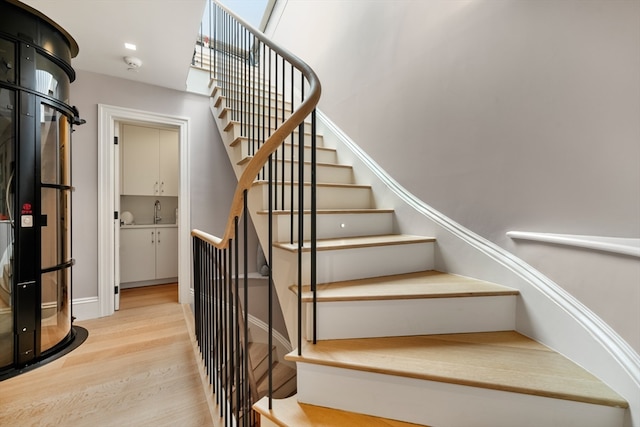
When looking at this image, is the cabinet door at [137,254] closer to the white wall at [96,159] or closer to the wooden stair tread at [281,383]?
the white wall at [96,159]

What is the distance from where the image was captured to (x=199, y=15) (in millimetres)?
2123

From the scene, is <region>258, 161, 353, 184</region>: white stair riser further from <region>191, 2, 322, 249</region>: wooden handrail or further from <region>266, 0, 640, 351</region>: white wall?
<region>191, 2, 322, 249</region>: wooden handrail

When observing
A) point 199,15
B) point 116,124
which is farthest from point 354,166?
point 116,124

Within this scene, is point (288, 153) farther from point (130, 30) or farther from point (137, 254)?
point (137, 254)

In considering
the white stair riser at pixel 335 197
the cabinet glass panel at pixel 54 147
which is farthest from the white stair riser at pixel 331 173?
the cabinet glass panel at pixel 54 147

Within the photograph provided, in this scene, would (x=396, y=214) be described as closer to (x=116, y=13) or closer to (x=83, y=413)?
(x=83, y=413)

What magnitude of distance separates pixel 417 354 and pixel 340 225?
87 centimetres

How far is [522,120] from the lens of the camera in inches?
51.9

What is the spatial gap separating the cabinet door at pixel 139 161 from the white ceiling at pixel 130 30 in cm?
143

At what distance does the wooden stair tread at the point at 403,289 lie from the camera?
1.23 metres

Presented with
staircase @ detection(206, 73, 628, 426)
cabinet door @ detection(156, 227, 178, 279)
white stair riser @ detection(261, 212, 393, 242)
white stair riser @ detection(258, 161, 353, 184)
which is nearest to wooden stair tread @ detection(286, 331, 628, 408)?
staircase @ detection(206, 73, 628, 426)

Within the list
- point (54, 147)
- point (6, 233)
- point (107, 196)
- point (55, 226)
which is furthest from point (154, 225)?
point (6, 233)

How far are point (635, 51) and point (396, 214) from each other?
4.30 feet

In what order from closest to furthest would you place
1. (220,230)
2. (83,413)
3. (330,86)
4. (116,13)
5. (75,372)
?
1. (83,413)
2. (75,372)
3. (116,13)
4. (330,86)
5. (220,230)
